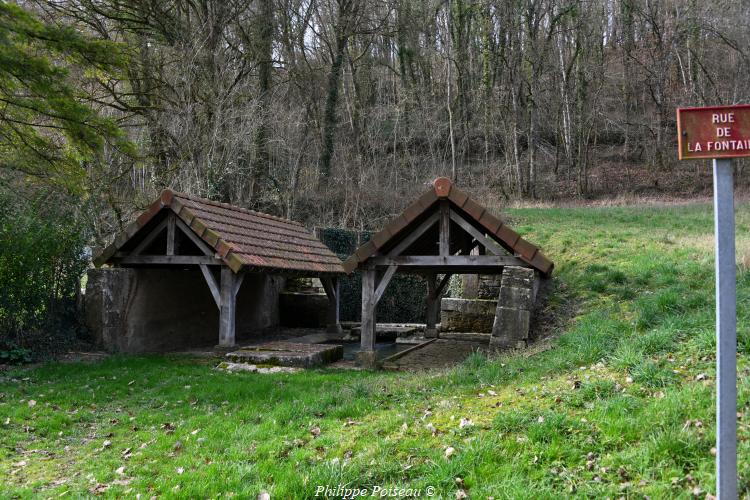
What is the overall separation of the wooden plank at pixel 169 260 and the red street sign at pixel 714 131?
8.56 m

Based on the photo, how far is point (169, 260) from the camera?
1066 cm

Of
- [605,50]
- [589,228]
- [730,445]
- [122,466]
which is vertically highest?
[605,50]

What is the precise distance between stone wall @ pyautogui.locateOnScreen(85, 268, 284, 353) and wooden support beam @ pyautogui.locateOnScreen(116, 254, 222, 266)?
0.78ft

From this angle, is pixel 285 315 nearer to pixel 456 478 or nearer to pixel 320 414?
pixel 320 414

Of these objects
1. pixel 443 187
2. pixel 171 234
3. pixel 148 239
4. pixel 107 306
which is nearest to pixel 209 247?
pixel 171 234

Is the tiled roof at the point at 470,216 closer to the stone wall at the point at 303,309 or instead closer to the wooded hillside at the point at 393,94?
the wooded hillside at the point at 393,94

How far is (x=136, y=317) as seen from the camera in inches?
433

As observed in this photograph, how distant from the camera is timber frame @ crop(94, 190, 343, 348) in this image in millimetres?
10359

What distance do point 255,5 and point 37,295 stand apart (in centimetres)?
1348

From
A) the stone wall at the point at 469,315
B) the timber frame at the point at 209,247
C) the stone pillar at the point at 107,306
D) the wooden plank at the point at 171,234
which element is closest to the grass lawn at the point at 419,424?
the stone pillar at the point at 107,306

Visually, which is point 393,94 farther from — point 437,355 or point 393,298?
point 437,355

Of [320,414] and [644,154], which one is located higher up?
[644,154]

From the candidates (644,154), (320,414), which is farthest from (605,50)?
(320,414)

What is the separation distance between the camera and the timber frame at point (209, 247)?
10.4 meters
